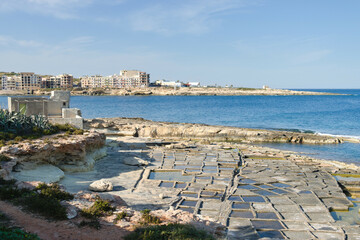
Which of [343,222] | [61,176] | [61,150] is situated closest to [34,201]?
[61,176]

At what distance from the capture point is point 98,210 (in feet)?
35.4

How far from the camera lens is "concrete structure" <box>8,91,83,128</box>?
2727cm

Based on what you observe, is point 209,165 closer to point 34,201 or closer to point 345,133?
point 34,201

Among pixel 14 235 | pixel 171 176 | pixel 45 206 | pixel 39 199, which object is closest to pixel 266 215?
pixel 171 176

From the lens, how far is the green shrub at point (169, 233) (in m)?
8.91

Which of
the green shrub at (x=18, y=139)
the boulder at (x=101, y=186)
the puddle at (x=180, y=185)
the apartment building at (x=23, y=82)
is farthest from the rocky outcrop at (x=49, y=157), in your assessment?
the apartment building at (x=23, y=82)

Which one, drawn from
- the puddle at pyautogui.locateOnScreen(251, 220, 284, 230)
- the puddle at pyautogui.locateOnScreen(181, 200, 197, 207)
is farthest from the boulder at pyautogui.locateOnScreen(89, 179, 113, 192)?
the puddle at pyautogui.locateOnScreen(251, 220, 284, 230)

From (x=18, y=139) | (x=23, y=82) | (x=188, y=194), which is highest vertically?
(x=23, y=82)

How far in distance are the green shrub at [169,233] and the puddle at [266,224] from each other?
12.3 ft

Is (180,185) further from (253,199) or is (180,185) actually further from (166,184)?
(253,199)

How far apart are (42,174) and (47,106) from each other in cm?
1413

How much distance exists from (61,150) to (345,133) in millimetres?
41952

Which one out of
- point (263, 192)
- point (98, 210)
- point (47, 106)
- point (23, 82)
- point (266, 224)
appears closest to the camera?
point (98, 210)

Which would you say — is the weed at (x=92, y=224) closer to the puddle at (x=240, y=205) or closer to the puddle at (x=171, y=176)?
the puddle at (x=240, y=205)
